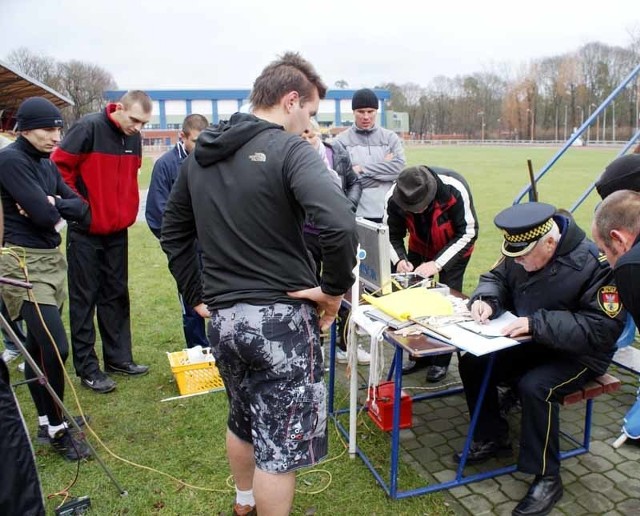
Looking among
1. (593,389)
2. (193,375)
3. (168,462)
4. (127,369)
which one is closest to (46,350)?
(168,462)

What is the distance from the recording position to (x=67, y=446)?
10.8 feet

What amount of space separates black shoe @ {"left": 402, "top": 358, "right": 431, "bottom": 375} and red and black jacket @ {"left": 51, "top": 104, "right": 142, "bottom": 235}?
246cm

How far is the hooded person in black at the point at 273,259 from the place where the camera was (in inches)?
74.8

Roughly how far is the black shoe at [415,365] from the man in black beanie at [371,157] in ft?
4.78

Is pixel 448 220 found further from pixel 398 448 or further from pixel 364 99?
pixel 364 99

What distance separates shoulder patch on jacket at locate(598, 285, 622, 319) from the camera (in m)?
2.67

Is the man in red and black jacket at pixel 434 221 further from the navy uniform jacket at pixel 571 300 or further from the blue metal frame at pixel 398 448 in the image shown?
the blue metal frame at pixel 398 448

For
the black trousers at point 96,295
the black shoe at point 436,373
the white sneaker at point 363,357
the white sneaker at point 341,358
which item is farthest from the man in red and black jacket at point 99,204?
the black shoe at point 436,373

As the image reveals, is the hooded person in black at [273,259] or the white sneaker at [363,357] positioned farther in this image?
the white sneaker at [363,357]

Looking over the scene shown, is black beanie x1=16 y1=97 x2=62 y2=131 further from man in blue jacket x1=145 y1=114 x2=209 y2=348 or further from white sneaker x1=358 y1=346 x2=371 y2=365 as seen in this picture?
white sneaker x1=358 y1=346 x2=371 y2=365

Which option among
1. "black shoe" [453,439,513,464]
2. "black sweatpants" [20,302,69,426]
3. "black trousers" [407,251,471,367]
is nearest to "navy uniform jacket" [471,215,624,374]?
"black shoe" [453,439,513,464]

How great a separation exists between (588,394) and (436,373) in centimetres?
149

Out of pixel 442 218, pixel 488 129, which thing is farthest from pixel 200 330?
pixel 488 129

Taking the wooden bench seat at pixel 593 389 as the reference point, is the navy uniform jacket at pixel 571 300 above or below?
above
